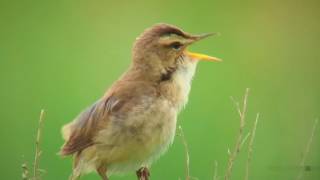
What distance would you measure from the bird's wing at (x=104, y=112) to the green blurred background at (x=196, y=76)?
5.81 feet

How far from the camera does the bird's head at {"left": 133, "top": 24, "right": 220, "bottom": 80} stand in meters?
6.39

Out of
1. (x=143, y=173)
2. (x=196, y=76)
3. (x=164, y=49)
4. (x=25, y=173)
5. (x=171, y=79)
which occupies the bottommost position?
(x=196, y=76)

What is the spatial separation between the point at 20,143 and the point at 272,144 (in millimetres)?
1954

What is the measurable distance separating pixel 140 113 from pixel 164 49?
0.42 meters

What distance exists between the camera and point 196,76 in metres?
10.2

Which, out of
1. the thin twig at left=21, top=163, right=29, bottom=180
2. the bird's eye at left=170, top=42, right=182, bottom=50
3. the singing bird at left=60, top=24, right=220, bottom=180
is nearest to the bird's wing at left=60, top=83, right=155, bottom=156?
the singing bird at left=60, top=24, right=220, bottom=180

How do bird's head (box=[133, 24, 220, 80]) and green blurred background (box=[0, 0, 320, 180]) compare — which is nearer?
bird's head (box=[133, 24, 220, 80])

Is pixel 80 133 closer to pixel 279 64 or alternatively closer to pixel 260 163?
pixel 260 163

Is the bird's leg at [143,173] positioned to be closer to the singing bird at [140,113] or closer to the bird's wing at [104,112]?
the singing bird at [140,113]

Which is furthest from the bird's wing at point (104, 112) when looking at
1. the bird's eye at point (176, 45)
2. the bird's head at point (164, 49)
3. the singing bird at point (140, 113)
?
the bird's eye at point (176, 45)

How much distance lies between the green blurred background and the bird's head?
1836 mm

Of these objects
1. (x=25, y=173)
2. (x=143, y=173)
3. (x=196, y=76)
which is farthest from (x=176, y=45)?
(x=196, y=76)

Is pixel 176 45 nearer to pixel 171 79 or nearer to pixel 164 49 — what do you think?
pixel 164 49

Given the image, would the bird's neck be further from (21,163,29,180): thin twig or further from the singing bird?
(21,163,29,180): thin twig
